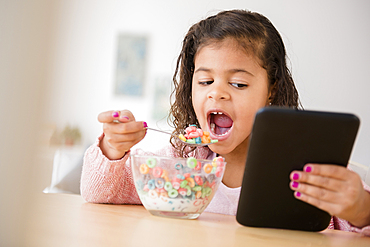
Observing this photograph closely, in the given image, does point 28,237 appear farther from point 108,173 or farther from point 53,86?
point 108,173

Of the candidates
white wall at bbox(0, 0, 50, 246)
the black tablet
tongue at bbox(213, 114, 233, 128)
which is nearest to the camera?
white wall at bbox(0, 0, 50, 246)

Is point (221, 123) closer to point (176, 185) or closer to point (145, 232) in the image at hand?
point (176, 185)

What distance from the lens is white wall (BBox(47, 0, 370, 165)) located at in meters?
2.54

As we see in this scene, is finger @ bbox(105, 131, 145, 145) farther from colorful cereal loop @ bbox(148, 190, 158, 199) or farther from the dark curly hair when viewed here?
the dark curly hair

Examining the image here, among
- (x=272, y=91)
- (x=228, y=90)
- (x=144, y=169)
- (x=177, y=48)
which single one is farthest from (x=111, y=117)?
(x=177, y=48)

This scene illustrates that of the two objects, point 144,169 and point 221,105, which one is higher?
point 221,105

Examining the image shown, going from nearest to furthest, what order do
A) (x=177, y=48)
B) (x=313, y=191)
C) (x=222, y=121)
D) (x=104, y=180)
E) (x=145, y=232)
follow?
(x=145, y=232) < (x=313, y=191) < (x=104, y=180) < (x=222, y=121) < (x=177, y=48)

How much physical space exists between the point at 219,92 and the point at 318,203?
511 millimetres

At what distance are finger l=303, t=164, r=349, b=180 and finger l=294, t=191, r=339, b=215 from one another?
5 centimetres

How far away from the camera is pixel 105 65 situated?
3.59 meters

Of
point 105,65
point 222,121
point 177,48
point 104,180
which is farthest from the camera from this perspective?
point 105,65

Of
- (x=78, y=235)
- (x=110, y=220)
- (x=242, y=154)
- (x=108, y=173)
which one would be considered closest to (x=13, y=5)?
(x=78, y=235)

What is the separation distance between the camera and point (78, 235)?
51cm

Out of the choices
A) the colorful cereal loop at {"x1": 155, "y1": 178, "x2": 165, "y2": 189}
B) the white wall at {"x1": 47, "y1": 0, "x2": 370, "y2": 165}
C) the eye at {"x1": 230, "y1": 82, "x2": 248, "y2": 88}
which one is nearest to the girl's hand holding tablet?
the colorful cereal loop at {"x1": 155, "y1": 178, "x2": 165, "y2": 189}
